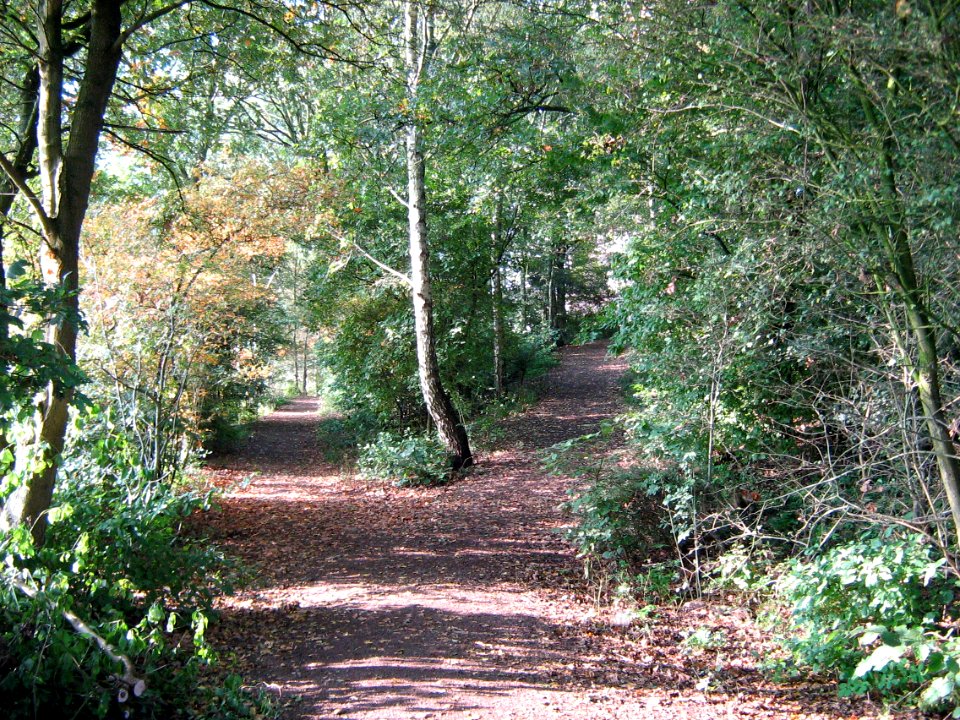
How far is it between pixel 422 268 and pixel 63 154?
6.77 meters

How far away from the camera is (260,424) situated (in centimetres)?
2122

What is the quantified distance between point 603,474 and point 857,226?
3.46 m

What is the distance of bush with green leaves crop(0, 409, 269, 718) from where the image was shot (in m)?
3.21

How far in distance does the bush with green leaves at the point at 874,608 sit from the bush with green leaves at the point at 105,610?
11.8ft

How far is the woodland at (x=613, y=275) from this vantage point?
3.83 metres

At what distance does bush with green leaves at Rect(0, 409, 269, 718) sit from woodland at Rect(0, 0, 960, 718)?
24 mm

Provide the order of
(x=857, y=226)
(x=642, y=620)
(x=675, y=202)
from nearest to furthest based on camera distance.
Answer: (x=857, y=226)
(x=642, y=620)
(x=675, y=202)

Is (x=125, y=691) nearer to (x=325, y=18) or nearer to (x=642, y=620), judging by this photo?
(x=642, y=620)

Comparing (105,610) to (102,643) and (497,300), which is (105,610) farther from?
(497,300)

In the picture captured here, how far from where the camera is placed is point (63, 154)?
4.79 metres

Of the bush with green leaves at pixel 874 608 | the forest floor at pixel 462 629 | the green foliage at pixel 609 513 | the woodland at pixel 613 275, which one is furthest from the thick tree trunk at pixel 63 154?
the bush with green leaves at pixel 874 608

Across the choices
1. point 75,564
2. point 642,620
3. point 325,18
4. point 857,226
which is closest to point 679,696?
point 642,620

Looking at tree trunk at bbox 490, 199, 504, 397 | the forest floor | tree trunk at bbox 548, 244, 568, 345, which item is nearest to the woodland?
the forest floor

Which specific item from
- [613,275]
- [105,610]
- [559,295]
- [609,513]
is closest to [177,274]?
[105,610]
